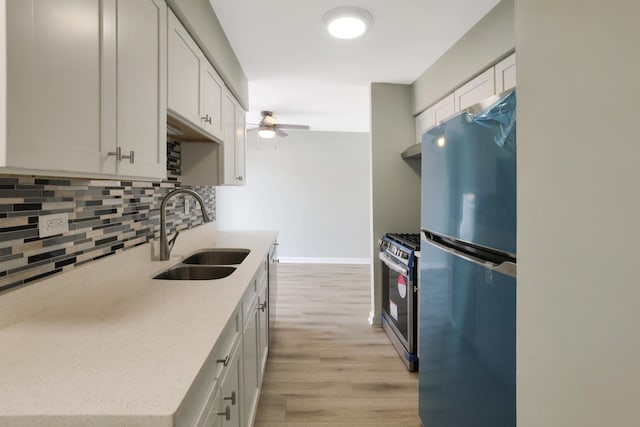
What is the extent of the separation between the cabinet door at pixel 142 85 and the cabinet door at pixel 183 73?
77mm

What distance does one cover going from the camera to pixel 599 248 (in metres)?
0.57

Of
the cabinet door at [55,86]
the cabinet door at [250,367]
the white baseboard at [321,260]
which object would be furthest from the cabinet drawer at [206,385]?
the white baseboard at [321,260]

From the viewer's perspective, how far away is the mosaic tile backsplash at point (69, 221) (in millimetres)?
934

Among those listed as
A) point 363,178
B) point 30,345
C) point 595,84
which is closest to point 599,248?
point 595,84

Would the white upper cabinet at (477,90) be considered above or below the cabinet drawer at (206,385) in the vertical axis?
above

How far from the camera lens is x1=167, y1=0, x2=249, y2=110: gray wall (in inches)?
61.0

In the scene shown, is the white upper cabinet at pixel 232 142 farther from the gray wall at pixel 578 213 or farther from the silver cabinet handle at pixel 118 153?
the gray wall at pixel 578 213

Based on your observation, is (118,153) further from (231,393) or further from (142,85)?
(231,393)

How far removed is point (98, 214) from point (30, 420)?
952 mm

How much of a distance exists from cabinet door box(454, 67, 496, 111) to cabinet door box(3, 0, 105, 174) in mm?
2082

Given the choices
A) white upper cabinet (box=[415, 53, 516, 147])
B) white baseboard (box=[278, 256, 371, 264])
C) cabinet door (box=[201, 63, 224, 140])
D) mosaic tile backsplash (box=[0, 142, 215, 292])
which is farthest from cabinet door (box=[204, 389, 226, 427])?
white baseboard (box=[278, 256, 371, 264])

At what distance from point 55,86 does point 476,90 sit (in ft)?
7.57

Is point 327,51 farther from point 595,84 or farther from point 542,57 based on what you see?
point 595,84

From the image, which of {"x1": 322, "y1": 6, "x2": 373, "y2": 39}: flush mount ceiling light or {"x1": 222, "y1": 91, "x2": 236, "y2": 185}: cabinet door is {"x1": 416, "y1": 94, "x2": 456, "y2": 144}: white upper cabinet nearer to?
{"x1": 322, "y1": 6, "x2": 373, "y2": 39}: flush mount ceiling light
